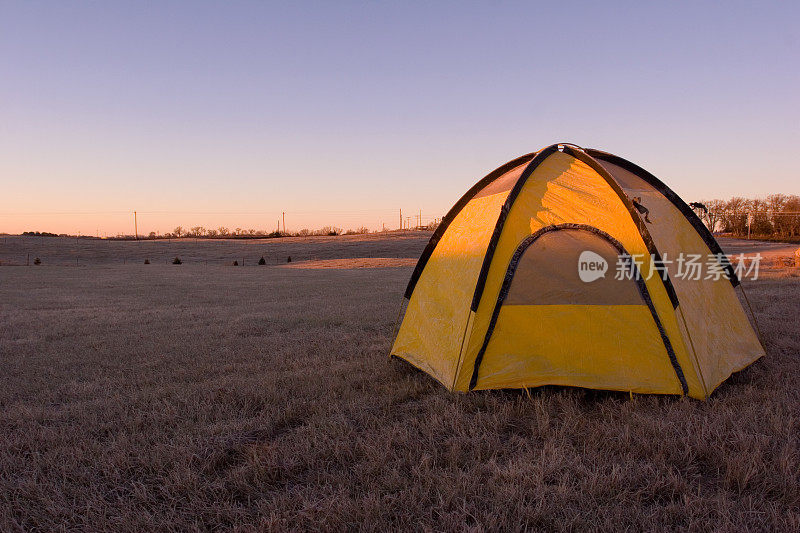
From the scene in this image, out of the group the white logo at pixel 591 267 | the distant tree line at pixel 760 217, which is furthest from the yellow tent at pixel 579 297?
the distant tree line at pixel 760 217

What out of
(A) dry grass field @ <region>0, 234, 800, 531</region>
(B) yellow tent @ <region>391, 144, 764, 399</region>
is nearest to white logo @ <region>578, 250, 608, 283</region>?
(B) yellow tent @ <region>391, 144, 764, 399</region>

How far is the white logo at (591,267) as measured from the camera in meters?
4.90

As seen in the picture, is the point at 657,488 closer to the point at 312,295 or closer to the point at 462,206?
the point at 462,206

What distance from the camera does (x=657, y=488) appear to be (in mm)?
3113

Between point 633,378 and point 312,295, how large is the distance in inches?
473

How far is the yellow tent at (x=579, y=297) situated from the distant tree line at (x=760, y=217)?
7268 centimetres

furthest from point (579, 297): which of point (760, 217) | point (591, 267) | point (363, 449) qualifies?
point (760, 217)

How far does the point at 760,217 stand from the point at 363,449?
88.6 m

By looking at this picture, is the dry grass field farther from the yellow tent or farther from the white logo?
the white logo

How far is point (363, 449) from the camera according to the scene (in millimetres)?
3697

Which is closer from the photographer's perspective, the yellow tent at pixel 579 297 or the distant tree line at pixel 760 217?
the yellow tent at pixel 579 297

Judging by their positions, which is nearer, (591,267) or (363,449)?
(363,449)

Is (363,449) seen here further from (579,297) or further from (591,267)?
(591,267)

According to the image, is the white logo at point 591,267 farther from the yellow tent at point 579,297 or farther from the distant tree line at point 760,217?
the distant tree line at point 760,217
